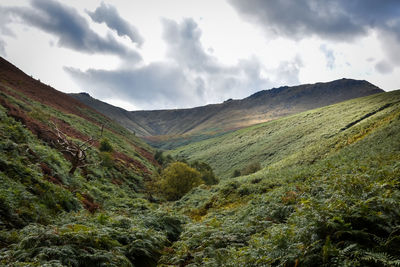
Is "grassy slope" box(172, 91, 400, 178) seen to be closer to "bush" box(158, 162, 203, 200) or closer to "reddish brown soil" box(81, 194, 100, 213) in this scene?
"bush" box(158, 162, 203, 200)

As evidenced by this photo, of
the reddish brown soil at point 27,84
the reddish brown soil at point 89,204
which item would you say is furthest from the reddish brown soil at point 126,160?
the reddish brown soil at point 27,84

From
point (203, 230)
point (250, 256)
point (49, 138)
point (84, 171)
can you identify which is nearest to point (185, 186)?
point (84, 171)

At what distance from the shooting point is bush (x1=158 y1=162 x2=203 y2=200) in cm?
3434

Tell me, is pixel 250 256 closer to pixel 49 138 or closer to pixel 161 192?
pixel 49 138

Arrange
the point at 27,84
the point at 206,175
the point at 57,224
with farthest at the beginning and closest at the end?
the point at 27,84 → the point at 206,175 → the point at 57,224

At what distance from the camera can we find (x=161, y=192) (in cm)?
3394

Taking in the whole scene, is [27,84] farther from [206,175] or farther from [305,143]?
[305,143]

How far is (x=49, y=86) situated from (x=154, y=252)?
76461 millimetres

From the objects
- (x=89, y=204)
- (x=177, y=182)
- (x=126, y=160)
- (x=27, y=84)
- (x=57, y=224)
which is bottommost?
(x=177, y=182)

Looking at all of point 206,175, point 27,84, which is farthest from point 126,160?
point 27,84

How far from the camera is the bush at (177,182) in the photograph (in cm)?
3434

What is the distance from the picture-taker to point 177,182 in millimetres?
35562

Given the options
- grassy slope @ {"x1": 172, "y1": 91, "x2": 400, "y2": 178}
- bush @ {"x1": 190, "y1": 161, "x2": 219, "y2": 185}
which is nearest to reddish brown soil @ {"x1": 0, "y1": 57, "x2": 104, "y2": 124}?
bush @ {"x1": 190, "y1": 161, "x2": 219, "y2": 185}

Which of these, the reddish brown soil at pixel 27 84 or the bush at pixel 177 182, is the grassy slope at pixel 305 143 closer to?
the bush at pixel 177 182
